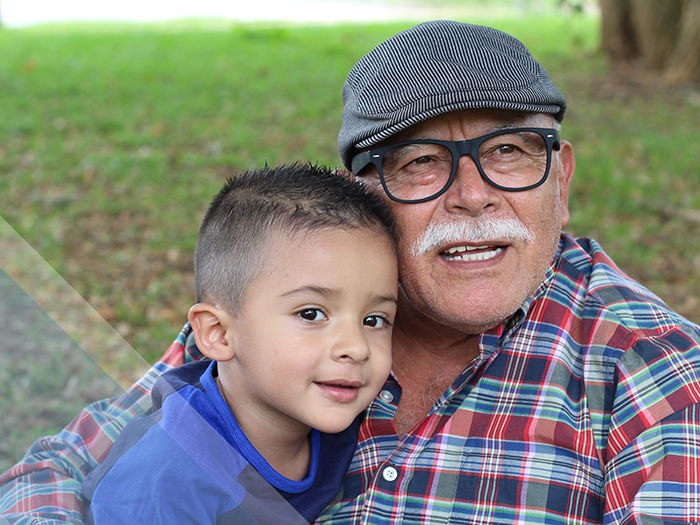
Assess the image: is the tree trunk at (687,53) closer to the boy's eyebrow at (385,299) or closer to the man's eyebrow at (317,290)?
the boy's eyebrow at (385,299)

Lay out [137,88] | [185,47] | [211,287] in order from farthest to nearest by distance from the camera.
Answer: [185,47], [137,88], [211,287]

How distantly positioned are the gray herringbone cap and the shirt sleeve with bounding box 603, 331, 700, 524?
69 centimetres

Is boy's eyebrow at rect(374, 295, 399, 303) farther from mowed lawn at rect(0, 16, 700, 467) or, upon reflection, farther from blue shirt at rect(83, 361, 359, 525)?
mowed lawn at rect(0, 16, 700, 467)

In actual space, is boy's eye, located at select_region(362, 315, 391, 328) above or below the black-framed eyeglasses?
below

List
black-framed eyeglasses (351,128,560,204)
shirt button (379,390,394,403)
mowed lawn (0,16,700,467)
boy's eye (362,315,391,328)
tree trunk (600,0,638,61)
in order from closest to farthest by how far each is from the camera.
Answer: boy's eye (362,315,391,328), black-framed eyeglasses (351,128,560,204), shirt button (379,390,394,403), mowed lawn (0,16,700,467), tree trunk (600,0,638,61)

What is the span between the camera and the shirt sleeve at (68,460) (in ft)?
6.64

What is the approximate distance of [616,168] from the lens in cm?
738

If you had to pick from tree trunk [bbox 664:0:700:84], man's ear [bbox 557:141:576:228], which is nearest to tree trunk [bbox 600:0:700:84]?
tree trunk [bbox 664:0:700:84]

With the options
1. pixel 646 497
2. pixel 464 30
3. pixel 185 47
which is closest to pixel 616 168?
pixel 464 30

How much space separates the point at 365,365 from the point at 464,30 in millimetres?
909

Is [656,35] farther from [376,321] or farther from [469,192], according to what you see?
[376,321]

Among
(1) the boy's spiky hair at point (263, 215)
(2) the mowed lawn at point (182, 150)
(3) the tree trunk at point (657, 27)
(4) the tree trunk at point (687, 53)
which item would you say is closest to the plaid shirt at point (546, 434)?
(1) the boy's spiky hair at point (263, 215)

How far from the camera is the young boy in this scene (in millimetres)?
1825

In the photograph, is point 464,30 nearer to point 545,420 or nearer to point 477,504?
point 545,420
